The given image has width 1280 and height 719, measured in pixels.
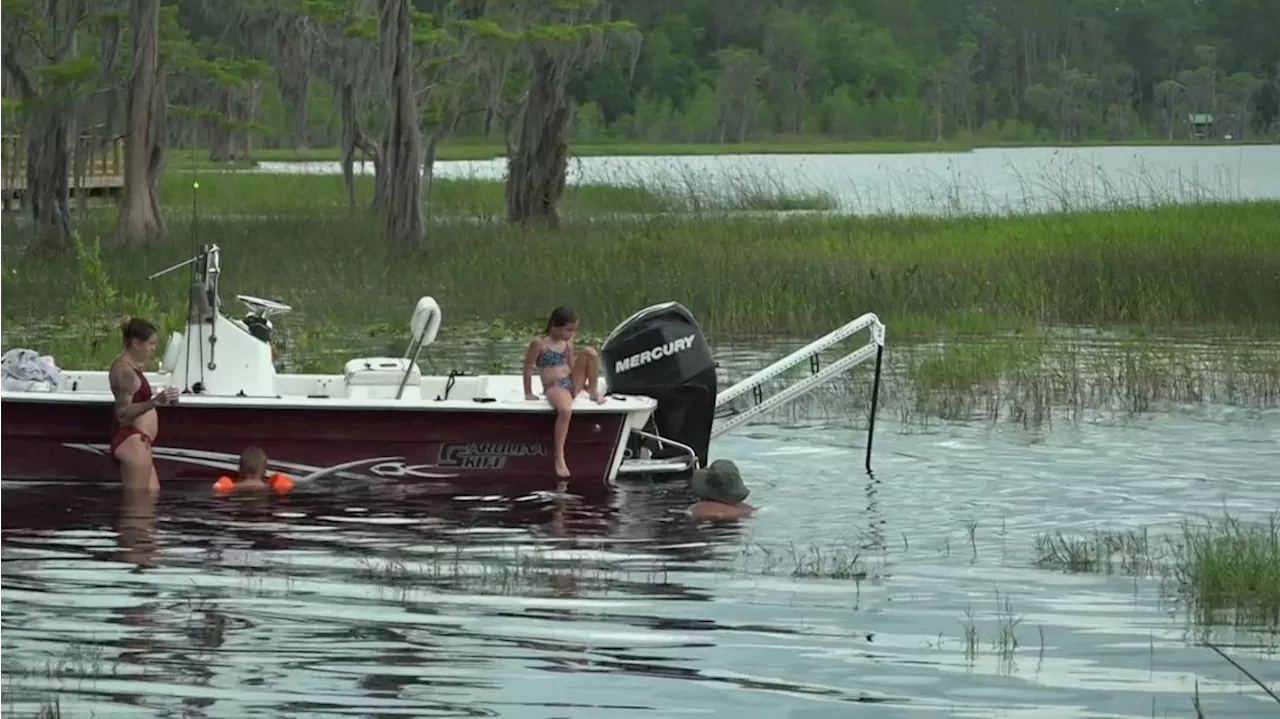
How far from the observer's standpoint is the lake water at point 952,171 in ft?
184

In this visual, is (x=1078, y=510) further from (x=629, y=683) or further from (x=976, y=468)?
(x=629, y=683)

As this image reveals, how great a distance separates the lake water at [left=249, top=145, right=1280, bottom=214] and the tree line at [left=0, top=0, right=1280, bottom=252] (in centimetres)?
466

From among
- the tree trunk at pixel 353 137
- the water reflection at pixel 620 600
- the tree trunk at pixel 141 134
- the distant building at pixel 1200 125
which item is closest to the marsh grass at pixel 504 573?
the water reflection at pixel 620 600

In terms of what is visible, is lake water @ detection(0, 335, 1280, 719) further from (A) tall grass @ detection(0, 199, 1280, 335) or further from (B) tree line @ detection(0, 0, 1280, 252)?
(B) tree line @ detection(0, 0, 1280, 252)

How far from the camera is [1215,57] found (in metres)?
131

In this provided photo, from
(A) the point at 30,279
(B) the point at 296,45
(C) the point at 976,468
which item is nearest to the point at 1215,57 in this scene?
(B) the point at 296,45

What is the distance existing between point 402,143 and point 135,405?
1860 cm

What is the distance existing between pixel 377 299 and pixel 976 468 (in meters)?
11.7

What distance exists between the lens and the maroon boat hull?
564 inches

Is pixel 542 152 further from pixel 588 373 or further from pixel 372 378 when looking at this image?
pixel 588 373

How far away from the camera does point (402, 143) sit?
106 ft

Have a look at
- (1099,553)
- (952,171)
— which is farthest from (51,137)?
(952,171)

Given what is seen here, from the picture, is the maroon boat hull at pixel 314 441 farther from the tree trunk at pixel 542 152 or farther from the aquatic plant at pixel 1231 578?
the tree trunk at pixel 542 152

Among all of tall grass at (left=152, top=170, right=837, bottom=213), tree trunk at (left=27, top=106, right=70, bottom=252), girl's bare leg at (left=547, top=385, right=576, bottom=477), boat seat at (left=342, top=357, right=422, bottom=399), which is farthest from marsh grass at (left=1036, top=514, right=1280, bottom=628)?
tall grass at (left=152, top=170, right=837, bottom=213)
